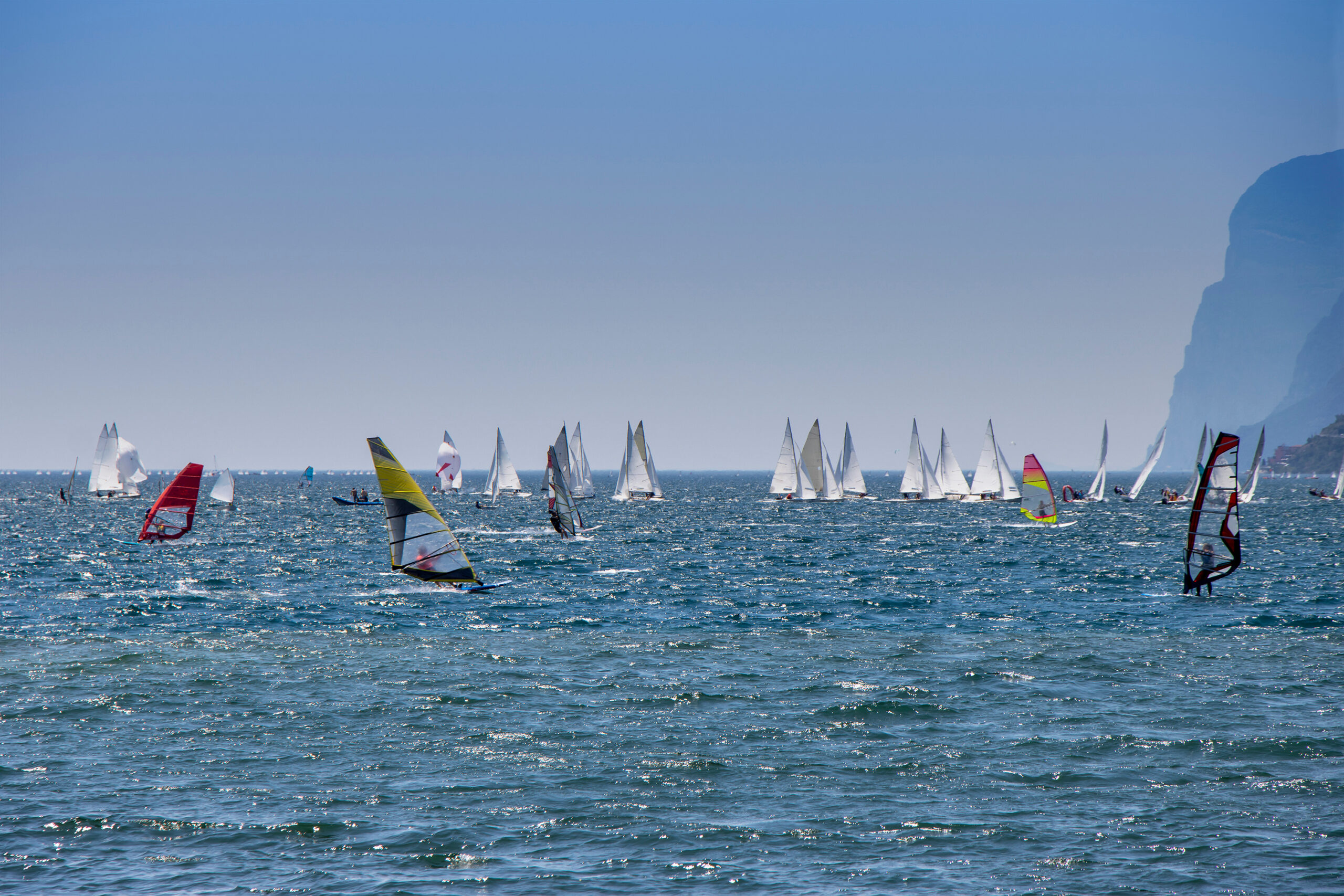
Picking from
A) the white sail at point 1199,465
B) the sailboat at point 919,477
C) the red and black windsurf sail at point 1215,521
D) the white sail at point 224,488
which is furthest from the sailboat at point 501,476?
the red and black windsurf sail at point 1215,521

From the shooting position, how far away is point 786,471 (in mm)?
122062

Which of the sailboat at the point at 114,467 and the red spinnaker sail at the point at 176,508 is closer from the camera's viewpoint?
the red spinnaker sail at the point at 176,508

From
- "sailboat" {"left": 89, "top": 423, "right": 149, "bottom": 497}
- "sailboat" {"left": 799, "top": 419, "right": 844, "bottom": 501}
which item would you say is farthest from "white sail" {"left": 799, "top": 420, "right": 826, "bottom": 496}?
"sailboat" {"left": 89, "top": 423, "right": 149, "bottom": 497}

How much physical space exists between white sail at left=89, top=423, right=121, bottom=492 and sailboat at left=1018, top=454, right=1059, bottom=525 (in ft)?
355

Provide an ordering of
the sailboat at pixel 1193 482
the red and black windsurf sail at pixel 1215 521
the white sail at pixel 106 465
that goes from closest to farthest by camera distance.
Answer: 1. the red and black windsurf sail at pixel 1215 521
2. the sailboat at pixel 1193 482
3. the white sail at pixel 106 465

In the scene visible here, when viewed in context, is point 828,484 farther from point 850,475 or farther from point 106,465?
point 106,465

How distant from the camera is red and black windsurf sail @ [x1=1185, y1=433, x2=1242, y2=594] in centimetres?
3309

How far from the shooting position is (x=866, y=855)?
14.2 m

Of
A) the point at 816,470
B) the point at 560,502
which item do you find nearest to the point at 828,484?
the point at 816,470

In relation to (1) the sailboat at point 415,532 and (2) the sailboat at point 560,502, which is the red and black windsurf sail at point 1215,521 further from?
(2) the sailboat at point 560,502

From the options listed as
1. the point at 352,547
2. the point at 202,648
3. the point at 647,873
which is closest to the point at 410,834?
the point at 647,873

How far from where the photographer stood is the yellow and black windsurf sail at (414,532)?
115 ft

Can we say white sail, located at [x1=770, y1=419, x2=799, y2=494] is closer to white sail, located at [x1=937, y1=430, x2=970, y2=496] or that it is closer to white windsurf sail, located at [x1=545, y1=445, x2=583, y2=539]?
white sail, located at [x1=937, y1=430, x2=970, y2=496]

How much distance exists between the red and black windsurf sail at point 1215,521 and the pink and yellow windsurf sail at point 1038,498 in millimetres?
45844
